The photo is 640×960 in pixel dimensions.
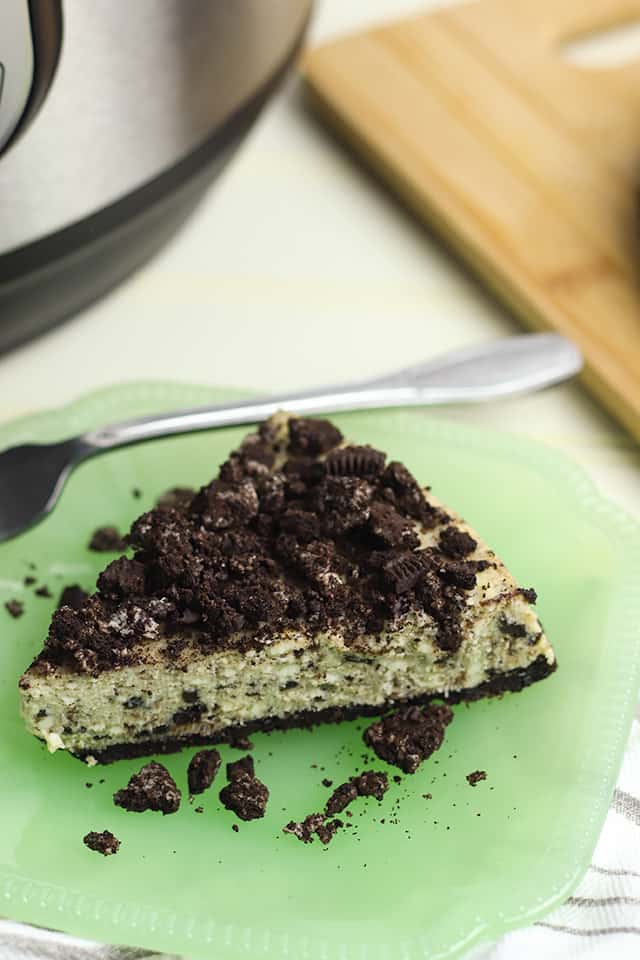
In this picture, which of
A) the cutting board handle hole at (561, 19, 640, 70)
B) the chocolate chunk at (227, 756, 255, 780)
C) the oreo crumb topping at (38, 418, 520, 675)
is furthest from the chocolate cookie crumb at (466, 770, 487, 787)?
the cutting board handle hole at (561, 19, 640, 70)

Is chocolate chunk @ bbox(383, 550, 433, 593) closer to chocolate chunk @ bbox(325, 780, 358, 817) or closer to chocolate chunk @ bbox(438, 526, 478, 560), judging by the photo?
chocolate chunk @ bbox(438, 526, 478, 560)

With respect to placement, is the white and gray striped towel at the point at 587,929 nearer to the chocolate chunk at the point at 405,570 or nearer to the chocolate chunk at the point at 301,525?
the chocolate chunk at the point at 405,570

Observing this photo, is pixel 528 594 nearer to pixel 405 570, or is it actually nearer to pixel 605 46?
pixel 405 570

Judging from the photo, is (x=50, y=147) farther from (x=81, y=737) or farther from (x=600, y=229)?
(x=600, y=229)

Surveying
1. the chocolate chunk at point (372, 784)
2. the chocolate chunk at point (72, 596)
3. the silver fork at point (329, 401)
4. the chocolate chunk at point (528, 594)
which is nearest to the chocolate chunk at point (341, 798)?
the chocolate chunk at point (372, 784)

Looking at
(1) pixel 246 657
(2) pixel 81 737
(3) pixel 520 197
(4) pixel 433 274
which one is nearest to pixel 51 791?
(2) pixel 81 737
